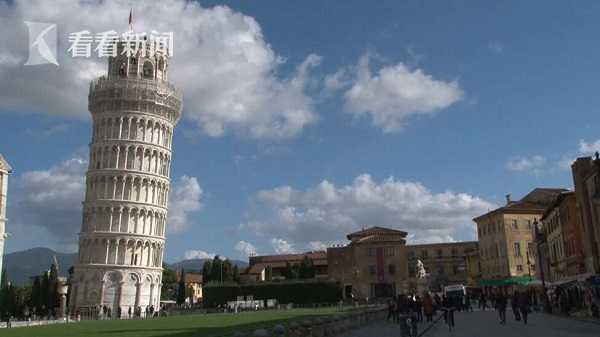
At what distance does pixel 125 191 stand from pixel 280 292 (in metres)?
26.8

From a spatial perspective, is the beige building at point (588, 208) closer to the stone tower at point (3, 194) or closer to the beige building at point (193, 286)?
the stone tower at point (3, 194)

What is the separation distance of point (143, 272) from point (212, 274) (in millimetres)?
35654

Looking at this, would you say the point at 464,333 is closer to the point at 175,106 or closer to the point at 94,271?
the point at 94,271

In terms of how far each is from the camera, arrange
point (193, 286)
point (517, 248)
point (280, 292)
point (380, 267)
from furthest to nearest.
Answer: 1. point (193, 286)
2. point (380, 267)
3. point (280, 292)
4. point (517, 248)

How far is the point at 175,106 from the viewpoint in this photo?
Answer: 87562 millimetres

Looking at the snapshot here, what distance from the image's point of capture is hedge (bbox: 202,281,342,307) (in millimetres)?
81812

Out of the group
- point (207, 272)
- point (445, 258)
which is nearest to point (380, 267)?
point (445, 258)

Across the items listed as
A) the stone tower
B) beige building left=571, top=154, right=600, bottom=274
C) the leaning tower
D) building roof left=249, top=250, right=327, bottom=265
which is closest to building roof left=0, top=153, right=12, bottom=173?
the stone tower

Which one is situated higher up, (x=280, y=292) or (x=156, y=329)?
(x=280, y=292)

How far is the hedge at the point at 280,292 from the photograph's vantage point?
3221 inches

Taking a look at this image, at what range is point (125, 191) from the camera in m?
79.8

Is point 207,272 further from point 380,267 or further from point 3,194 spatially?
point 3,194

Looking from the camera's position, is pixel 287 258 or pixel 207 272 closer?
pixel 207 272

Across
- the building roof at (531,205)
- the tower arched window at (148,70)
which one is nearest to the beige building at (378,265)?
the building roof at (531,205)
